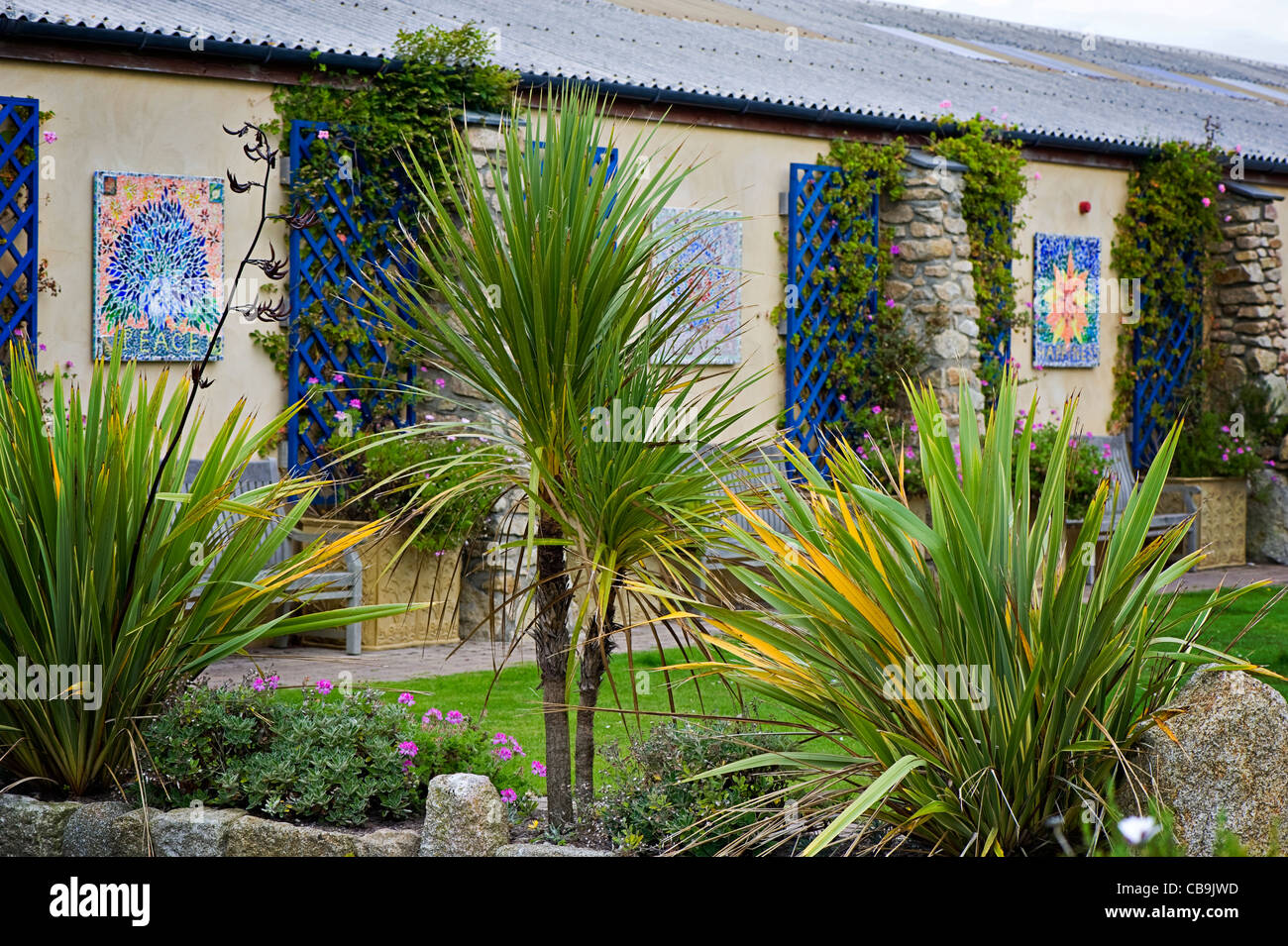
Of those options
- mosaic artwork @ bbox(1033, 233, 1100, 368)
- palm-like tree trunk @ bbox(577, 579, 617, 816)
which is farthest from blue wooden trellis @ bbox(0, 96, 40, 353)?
mosaic artwork @ bbox(1033, 233, 1100, 368)

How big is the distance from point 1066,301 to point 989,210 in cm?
141

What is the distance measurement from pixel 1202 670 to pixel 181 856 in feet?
7.72

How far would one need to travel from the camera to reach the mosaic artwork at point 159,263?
7.12 meters

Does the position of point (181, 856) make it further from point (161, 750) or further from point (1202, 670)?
point (1202, 670)

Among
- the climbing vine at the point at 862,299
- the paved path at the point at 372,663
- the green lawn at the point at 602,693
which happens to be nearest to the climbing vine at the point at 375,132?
the paved path at the point at 372,663

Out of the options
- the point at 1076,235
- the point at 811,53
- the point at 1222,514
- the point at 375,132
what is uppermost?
the point at 811,53

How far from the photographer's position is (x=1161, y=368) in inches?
465

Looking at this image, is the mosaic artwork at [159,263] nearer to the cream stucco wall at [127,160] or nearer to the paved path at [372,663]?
the cream stucco wall at [127,160]

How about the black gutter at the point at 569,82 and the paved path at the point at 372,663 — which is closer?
the paved path at the point at 372,663

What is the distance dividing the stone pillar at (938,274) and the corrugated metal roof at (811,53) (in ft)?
2.22

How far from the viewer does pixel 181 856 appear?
3.28 meters

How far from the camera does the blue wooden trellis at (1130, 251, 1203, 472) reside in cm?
1171

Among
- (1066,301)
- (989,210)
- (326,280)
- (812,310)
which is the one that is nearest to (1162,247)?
(1066,301)

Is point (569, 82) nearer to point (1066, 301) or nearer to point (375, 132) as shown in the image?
point (375, 132)
